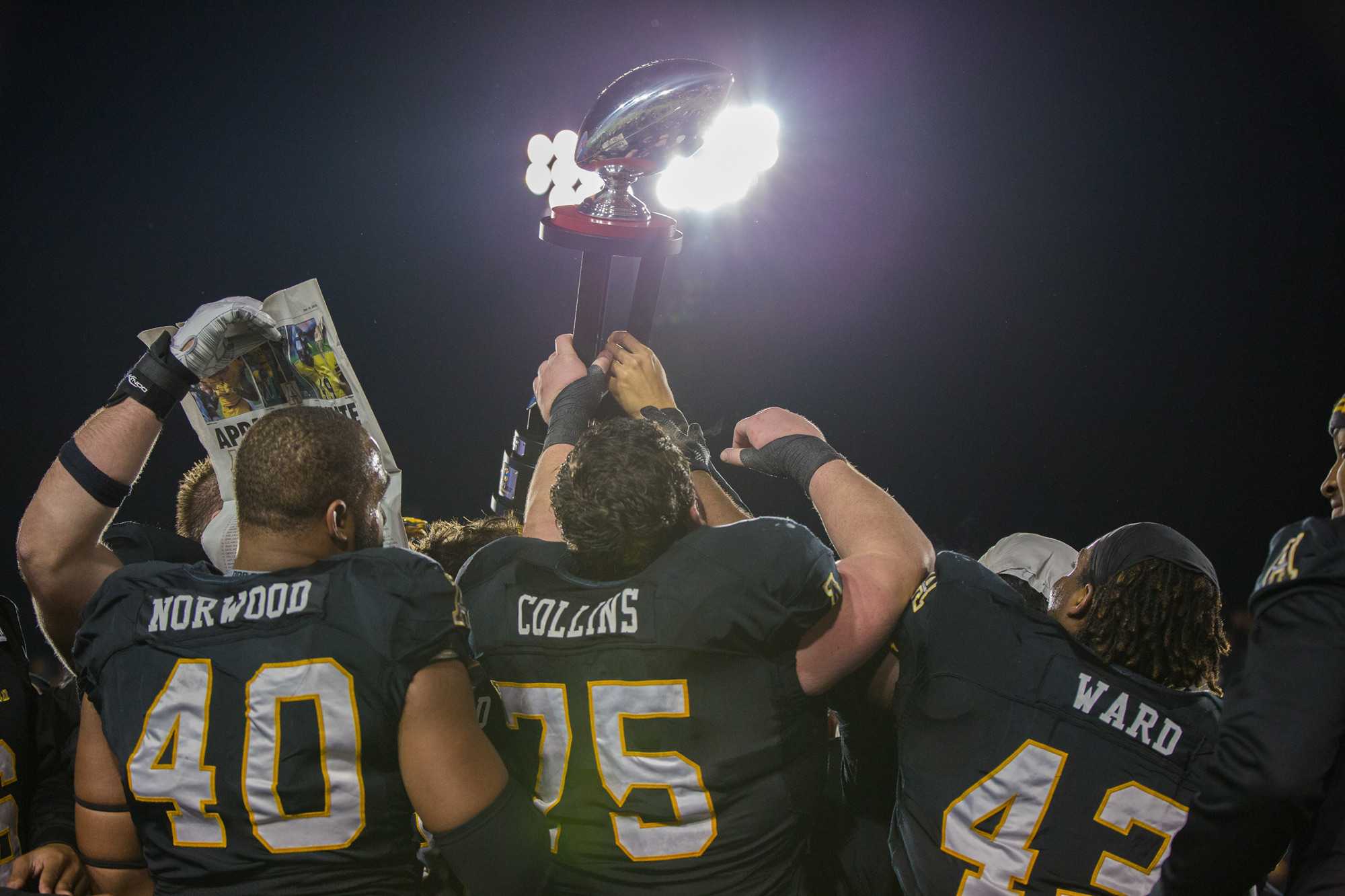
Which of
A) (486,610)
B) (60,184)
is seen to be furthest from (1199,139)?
(60,184)

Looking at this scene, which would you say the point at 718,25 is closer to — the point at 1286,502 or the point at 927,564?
the point at 927,564

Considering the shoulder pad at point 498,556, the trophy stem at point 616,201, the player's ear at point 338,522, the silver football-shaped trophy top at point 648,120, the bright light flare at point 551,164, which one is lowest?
the shoulder pad at point 498,556

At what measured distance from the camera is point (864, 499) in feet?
5.60

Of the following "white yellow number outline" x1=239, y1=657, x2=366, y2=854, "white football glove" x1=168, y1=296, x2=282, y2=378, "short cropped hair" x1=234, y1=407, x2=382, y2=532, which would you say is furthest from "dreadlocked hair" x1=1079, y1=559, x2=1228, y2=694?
"white football glove" x1=168, y1=296, x2=282, y2=378

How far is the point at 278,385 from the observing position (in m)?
2.00

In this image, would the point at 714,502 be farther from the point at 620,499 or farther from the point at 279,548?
the point at 279,548

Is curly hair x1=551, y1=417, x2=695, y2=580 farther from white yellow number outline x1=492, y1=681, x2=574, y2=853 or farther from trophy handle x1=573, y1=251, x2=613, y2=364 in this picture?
trophy handle x1=573, y1=251, x2=613, y2=364

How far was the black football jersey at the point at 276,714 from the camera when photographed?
4.54ft

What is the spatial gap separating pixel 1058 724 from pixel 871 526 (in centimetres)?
49

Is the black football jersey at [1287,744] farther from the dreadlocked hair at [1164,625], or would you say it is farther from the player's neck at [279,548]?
the player's neck at [279,548]

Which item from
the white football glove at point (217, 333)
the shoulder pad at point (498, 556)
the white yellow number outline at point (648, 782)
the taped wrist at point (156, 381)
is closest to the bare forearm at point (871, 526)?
the white yellow number outline at point (648, 782)

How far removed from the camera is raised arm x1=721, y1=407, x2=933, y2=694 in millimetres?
1555

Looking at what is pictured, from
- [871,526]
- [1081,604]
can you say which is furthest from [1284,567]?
[871,526]

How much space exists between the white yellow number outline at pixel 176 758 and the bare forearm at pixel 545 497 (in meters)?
0.76
